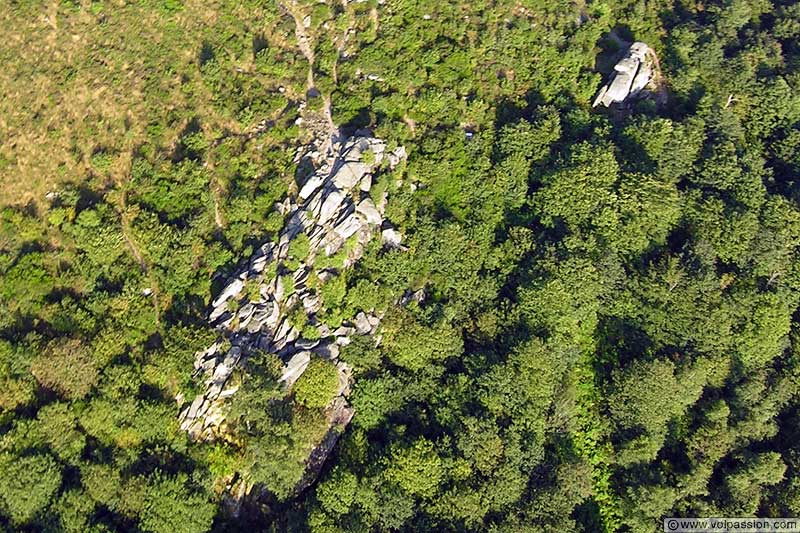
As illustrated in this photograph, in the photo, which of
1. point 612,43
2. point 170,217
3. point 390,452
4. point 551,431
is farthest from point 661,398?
point 170,217

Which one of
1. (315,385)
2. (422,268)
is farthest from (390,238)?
(315,385)

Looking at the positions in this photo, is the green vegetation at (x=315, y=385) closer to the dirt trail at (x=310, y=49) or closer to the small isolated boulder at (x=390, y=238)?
the small isolated boulder at (x=390, y=238)

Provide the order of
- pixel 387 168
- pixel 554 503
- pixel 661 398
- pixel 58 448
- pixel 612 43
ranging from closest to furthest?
pixel 58 448, pixel 554 503, pixel 661 398, pixel 387 168, pixel 612 43

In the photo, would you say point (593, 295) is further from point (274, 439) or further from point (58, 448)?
point (58, 448)

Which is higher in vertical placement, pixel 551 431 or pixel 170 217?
pixel 170 217

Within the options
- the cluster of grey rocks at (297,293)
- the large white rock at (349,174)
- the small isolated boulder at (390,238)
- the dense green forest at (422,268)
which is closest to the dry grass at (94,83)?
the dense green forest at (422,268)

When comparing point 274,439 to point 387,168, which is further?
point 387,168
